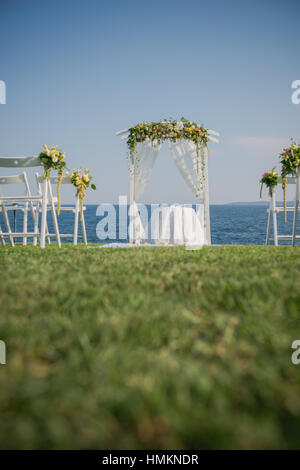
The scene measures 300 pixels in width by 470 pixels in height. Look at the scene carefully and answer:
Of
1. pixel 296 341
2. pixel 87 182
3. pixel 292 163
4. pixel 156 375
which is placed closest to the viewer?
pixel 156 375

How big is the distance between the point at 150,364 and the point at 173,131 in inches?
307

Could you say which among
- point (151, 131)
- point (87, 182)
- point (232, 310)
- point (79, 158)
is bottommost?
point (232, 310)

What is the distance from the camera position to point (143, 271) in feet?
5.86

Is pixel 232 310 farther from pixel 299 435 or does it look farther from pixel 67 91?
pixel 67 91

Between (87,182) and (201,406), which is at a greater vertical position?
(87,182)

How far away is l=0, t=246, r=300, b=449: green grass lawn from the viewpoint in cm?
50

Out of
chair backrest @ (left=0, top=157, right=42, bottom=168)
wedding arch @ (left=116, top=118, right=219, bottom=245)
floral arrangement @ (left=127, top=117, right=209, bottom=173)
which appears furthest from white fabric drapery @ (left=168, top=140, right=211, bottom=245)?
chair backrest @ (left=0, top=157, right=42, bottom=168)

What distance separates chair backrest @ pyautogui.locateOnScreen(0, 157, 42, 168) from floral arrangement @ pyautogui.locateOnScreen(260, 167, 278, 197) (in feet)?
14.7

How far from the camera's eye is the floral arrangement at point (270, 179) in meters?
5.79

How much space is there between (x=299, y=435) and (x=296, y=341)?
16.4 inches

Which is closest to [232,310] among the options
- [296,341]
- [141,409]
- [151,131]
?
[296,341]

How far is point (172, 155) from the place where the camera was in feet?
26.3

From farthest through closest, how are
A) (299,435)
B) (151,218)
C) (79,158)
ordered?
1. (79,158)
2. (151,218)
3. (299,435)

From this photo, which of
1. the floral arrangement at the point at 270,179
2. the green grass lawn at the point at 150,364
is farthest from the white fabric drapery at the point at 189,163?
the green grass lawn at the point at 150,364
